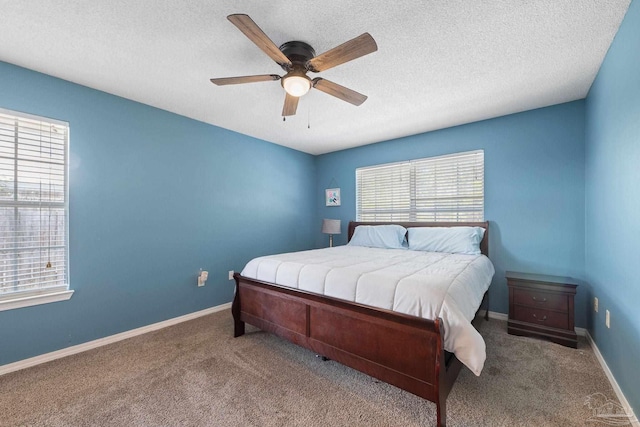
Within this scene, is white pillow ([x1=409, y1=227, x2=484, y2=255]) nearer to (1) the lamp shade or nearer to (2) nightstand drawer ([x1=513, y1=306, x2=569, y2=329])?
(2) nightstand drawer ([x1=513, y1=306, x2=569, y2=329])

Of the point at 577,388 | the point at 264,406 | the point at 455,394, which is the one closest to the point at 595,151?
the point at 577,388

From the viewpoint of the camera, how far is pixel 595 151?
236 centimetres

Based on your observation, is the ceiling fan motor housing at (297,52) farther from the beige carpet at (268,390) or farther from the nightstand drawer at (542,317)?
the nightstand drawer at (542,317)

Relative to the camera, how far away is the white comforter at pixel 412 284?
4.92 ft

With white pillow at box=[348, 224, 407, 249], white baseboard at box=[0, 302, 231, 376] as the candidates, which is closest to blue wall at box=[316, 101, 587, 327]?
white pillow at box=[348, 224, 407, 249]

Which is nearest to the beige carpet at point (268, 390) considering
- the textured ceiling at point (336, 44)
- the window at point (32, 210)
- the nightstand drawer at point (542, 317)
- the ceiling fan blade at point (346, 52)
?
the nightstand drawer at point (542, 317)

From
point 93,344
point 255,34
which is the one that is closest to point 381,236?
point 255,34

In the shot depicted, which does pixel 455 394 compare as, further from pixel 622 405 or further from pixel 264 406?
pixel 264 406

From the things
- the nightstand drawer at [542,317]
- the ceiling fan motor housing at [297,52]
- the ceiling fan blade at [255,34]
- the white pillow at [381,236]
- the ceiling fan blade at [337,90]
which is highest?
the ceiling fan motor housing at [297,52]

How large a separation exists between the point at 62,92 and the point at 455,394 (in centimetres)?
395

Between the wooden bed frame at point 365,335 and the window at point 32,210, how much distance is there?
1.68m

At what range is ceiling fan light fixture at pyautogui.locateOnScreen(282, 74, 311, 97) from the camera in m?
1.83

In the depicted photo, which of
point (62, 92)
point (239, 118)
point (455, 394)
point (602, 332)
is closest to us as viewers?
point (455, 394)

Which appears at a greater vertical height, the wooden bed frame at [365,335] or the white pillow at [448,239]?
the white pillow at [448,239]
